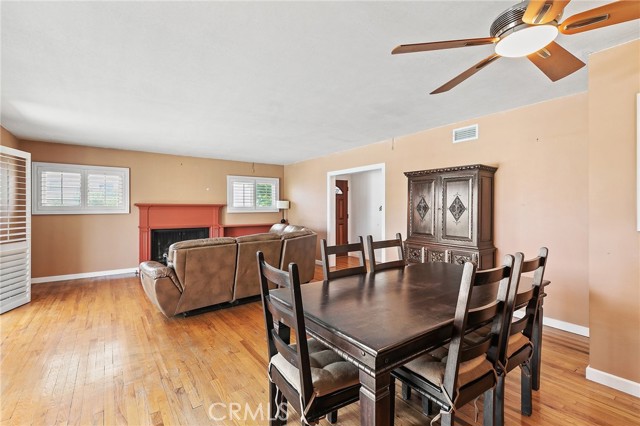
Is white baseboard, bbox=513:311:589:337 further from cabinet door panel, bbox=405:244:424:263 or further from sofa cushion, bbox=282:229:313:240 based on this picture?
sofa cushion, bbox=282:229:313:240

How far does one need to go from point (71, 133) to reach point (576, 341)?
7.21 m

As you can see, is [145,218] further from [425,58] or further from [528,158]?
[528,158]

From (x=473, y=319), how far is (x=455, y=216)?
2727mm

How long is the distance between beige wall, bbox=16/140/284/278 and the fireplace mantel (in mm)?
181

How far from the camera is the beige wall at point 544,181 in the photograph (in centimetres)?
309

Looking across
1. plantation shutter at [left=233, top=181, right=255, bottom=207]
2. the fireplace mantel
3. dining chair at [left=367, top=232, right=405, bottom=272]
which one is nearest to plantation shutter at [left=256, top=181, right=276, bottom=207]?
plantation shutter at [left=233, top=181, right=255, bottom=207]

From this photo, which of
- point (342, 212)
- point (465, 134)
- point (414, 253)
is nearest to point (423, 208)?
point (414, 253)

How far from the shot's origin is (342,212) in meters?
7.98

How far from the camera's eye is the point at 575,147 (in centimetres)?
311

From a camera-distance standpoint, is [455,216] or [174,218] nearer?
[455,216]

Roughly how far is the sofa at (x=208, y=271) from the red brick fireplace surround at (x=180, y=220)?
272 cm

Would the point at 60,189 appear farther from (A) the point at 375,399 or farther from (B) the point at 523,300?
(B) the point at 523,300

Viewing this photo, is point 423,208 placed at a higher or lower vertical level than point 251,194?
lower

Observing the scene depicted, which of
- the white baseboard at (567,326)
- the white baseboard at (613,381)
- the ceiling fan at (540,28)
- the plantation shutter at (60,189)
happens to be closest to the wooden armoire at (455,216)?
the white baseboard at (567,326)
